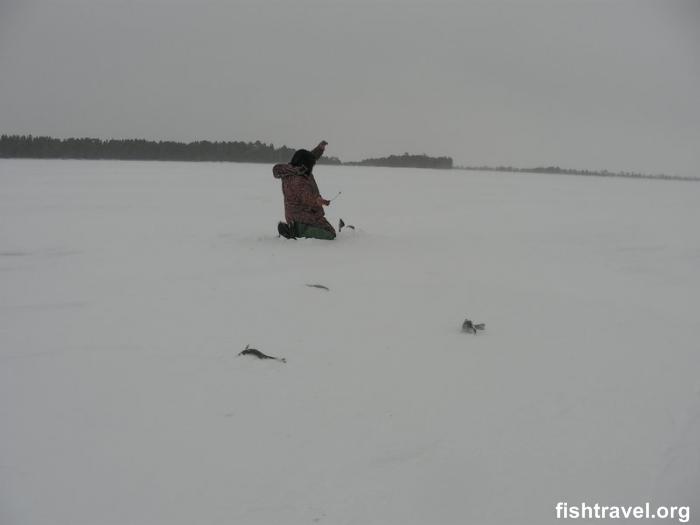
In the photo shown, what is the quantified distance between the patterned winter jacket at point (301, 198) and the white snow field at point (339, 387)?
138 cm

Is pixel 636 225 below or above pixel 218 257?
above

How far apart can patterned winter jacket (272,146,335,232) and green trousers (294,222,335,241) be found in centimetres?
5

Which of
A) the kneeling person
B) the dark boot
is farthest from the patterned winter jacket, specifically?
the dark boot

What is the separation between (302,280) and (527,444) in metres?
2.68

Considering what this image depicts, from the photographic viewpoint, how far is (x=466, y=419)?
211cm

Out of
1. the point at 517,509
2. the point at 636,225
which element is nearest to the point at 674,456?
the point at 517,509

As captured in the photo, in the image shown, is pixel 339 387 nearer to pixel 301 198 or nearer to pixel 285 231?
pixel 285 231

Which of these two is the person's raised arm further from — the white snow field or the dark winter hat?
the white snow field

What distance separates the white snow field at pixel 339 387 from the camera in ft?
5.42

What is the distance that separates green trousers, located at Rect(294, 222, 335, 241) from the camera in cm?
669

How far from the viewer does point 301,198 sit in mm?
6824

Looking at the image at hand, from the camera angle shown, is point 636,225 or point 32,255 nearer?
point 32,255

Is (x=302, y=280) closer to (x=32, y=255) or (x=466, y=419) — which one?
(x=466, y=419)

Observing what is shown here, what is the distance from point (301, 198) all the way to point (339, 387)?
4.74 meters
